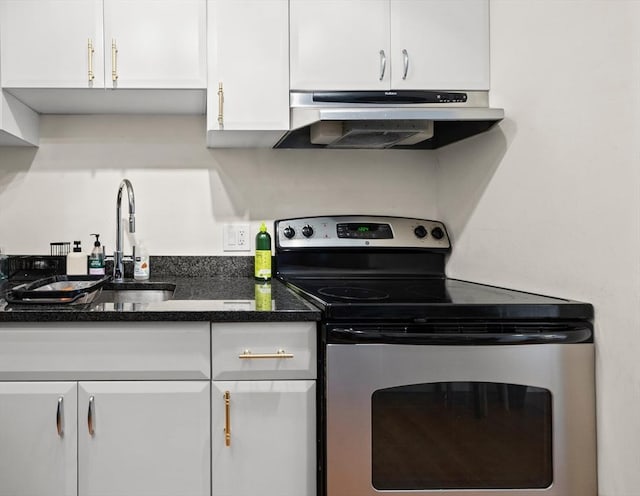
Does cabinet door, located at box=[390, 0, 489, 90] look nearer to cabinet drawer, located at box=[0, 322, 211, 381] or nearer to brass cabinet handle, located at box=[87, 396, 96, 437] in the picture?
cabinet drawer, located at box=[0, 322, 211, 381]

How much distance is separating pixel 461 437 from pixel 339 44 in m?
1.26

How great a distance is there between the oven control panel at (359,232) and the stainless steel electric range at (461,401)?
2.60ft

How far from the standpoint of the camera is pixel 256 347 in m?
1.29

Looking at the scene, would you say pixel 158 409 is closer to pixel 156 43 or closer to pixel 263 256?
pixel 263 256

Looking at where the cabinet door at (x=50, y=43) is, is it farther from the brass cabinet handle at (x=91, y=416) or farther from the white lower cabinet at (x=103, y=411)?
the brass cabinet handle at (x=91, y=416)

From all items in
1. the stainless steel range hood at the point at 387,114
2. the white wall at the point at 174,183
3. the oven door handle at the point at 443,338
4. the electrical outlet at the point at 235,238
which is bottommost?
the oven door handle at the point at 443,338

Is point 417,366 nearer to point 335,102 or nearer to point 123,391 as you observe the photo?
point 123,391

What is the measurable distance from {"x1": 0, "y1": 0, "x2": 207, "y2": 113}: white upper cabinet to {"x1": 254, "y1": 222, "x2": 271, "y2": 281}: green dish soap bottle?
57cm

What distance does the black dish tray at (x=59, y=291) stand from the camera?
1.38m

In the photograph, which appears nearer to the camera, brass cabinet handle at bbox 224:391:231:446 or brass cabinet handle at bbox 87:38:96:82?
brass cabinet handle at bbox 224:391:231:446

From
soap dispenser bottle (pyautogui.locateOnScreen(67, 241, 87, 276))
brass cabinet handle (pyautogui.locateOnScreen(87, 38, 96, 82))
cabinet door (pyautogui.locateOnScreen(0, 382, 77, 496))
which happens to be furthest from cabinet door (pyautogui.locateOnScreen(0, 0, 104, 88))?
cabinet door (pyautogui.locateOnScreen(0, 382, 77, 496))

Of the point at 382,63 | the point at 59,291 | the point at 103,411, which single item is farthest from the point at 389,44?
the point at 103,411

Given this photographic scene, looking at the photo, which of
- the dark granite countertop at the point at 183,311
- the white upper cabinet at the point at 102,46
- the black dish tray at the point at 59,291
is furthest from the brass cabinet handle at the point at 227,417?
the white upper cabinet at the point at 102,46

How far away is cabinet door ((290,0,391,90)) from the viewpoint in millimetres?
1721
